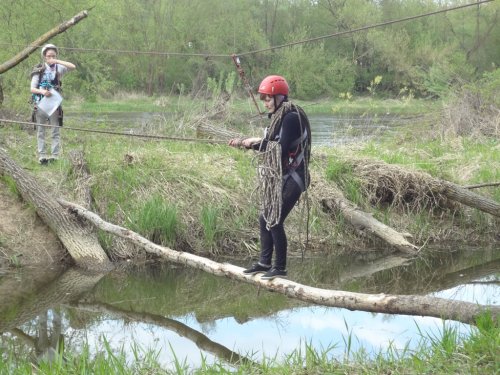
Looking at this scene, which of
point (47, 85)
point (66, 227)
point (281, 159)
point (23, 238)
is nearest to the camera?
point (281, 159)

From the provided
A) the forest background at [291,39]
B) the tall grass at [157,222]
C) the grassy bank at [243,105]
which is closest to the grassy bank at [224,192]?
the tall grass at [157,222]

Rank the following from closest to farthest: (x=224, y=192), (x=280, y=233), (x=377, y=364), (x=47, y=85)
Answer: (x=377, y=364)
(x=280, y=233)
(x=224, y=192)
(x=47, y=85)

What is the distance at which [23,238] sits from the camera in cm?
931

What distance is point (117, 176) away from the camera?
33.5ft

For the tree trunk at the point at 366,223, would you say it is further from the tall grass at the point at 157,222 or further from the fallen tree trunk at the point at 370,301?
the fallen tree trunk at the point at 370,301

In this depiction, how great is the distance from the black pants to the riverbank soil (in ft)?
12.7

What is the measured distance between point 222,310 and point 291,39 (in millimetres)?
38733

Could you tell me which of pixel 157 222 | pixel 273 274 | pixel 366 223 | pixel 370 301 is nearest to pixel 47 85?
pixel 157 222

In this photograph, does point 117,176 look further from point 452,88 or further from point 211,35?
point 211,35

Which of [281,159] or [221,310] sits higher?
[281,159]

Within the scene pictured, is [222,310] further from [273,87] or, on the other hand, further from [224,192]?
[273,87]

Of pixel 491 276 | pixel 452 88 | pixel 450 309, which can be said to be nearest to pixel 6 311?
pixel 450 309

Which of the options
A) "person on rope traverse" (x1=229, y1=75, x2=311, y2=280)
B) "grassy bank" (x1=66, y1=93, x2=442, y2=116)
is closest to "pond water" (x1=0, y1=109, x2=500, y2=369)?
"person on rope traverse" (x1=229, y1=75, x2=311, y2=280)

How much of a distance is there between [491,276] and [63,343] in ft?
17.2
